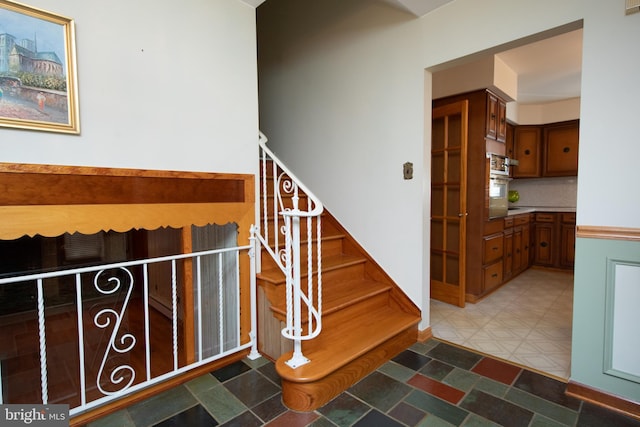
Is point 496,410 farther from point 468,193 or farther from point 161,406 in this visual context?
point 468,193

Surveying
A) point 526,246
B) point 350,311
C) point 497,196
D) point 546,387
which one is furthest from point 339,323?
point 526,246

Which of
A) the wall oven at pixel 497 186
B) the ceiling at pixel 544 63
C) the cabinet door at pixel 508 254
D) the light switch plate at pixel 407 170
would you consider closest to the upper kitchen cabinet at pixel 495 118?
the wall oven at pixel 497 186

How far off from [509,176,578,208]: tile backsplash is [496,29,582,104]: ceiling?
4.11 feet

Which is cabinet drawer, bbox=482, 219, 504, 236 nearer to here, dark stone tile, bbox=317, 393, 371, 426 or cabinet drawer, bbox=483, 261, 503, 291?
cabinet drawer, bbox=483, 261, 503, 291

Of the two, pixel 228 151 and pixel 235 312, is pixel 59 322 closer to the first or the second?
pixel 235 312

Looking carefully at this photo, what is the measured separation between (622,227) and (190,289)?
2508 mm

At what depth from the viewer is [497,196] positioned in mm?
3539

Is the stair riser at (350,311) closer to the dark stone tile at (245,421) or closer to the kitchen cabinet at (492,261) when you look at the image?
the dark stone tile at (245,421)

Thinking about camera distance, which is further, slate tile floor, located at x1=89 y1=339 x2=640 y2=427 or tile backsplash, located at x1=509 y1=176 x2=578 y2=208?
tile backsplash, located at x1=509 y1=176 x2=578 y2=208

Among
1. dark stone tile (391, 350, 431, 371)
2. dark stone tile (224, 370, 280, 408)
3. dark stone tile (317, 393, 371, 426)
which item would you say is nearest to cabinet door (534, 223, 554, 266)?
dark stone tile (391, 350, 431, 371)

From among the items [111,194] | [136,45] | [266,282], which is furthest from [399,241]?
[136,45]

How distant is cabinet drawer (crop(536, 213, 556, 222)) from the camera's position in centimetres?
457

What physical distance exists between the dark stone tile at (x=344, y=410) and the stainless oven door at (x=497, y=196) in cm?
247

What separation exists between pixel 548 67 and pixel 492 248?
229cm
